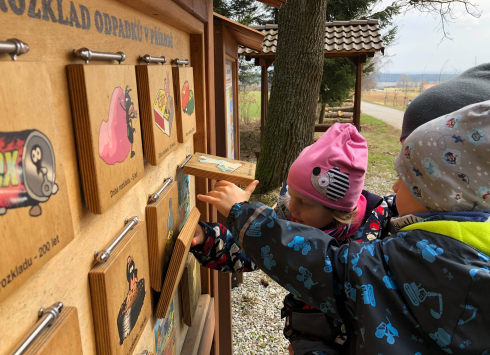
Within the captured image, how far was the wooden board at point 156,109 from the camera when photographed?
86 centimetres

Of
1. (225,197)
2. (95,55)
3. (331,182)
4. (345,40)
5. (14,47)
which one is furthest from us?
(345,40)

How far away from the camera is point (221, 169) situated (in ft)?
4.20

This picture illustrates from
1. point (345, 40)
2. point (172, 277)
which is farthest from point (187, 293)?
point (345, 40)

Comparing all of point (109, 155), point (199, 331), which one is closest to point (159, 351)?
point (199, 331)

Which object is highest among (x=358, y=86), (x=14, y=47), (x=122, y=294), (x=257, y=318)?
(x=14, y=47)

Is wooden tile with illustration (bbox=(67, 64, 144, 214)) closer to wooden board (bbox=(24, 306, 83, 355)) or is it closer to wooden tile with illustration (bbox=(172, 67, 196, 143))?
wooden board (bbox=(24, 306, 83, 355))

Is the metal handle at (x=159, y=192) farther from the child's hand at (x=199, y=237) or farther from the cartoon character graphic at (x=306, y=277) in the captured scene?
the cartoon character graphic at (x=306, y=277)

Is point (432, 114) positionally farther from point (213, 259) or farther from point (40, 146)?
point (40, 146)

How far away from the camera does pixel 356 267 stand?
962mm

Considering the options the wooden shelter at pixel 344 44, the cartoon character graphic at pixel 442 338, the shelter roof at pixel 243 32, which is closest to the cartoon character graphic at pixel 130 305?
the cartoon character graphic at pixel 442 338

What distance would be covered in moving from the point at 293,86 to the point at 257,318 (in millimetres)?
3335

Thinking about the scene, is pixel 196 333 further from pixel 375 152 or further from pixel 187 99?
pixel 375 152

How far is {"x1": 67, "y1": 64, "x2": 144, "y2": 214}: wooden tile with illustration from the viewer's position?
585 mm

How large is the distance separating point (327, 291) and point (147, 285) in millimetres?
476
